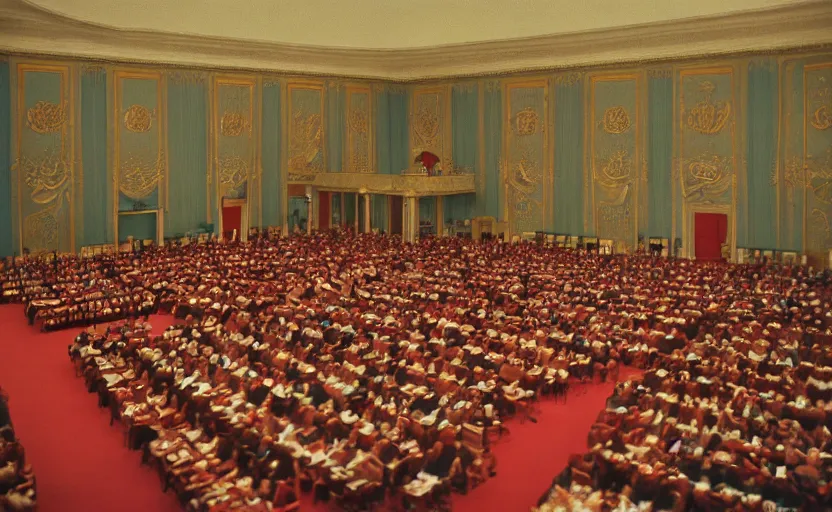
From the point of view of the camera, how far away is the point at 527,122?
36.0 metres

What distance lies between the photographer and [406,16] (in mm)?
39188

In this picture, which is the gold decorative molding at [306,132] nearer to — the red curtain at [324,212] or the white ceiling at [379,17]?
the red curtain at [324,212]

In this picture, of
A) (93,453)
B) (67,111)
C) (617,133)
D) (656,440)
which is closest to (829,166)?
(617,133)

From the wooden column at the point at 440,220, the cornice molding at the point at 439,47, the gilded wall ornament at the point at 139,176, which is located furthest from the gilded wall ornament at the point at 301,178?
the gilded wall ornament at the point at 139,176

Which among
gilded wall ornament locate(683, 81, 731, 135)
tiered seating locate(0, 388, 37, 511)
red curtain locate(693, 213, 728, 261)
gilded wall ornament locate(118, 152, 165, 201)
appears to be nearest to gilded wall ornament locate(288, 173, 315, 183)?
gilded wall ornament locate(118, 152, 165, 201)

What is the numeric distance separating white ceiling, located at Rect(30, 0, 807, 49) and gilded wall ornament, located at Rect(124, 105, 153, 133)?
3.20m

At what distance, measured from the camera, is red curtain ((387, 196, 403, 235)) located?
3816 centimetres

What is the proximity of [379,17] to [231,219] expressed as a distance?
470 inches

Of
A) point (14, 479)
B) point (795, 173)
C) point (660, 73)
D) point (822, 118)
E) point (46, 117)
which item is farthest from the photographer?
point (660, 73)

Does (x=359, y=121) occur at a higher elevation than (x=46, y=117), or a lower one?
higher

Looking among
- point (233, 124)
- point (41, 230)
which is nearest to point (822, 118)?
point (233, 124)

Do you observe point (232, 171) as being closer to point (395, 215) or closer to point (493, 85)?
point (395, 215)

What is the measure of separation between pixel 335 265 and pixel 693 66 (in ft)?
50.9

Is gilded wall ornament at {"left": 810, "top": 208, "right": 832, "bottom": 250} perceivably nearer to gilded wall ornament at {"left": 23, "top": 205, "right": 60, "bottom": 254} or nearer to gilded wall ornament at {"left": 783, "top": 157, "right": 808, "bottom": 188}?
gilded wall ornament at {"left": 783, "top": 157, "right": 808, "bottom": 188}
